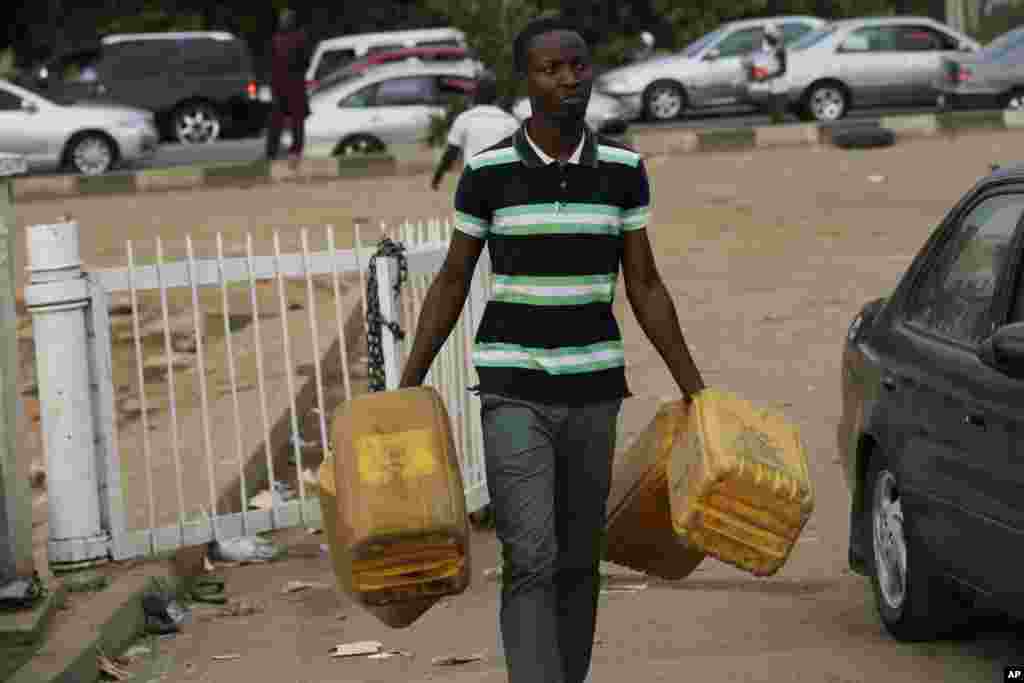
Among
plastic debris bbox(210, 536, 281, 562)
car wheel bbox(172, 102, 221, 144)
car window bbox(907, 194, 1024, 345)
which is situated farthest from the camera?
car wheel bbox(172, 102, 221, 144)

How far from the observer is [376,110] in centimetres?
2927

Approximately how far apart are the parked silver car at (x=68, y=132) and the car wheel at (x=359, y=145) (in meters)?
3.19

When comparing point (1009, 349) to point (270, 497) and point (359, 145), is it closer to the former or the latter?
point (270, 497)

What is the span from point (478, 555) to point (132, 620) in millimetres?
1582

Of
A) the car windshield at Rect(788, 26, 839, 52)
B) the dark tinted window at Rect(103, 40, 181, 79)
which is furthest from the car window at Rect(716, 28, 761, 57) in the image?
the dark tinted window at Rect(103, 40, 181, 79)

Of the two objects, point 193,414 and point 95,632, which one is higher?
point 95,632

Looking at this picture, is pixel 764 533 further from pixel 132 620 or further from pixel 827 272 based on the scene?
pixel 827 272

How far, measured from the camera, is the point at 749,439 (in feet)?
17.9

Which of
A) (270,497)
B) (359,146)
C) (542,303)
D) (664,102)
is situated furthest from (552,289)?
(664,102)

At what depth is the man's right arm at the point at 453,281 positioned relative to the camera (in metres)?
5.48

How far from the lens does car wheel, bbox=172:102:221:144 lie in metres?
36.8

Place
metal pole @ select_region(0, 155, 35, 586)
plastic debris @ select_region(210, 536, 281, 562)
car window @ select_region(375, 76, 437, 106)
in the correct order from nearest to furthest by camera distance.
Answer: metal pole @ select_region(0, 155, 35, 586)
plastic debris @ select_region(210, 536, 281, 562)
car window @ select_region(375, 76, 437, 106)

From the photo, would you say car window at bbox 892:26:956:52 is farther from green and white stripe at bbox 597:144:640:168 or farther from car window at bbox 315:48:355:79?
green and white stripe at bbox 597:144:640:168

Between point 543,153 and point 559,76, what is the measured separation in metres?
0.18
